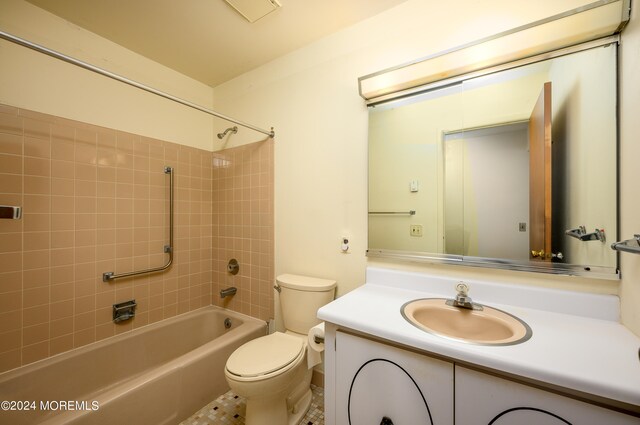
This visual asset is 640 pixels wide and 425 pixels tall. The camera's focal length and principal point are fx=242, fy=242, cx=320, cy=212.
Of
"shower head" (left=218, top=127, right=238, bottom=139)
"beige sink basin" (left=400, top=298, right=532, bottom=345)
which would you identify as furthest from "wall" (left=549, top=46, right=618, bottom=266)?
"shower head" (left=218, top=127, right=238, bottom=139)

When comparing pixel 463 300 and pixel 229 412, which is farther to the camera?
pixel 229 412

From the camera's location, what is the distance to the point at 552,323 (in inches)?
35.2

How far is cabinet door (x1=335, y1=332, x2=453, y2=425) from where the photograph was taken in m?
0.78

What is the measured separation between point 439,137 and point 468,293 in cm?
82

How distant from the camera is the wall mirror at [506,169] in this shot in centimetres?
95

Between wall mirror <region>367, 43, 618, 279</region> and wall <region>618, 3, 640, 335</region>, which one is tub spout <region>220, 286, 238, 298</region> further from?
wall <region>618, 3, 640, 335</region>

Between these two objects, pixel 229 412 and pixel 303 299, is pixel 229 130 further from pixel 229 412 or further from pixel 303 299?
pixel 229 412

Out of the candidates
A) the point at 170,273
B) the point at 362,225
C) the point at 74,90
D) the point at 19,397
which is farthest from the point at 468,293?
the point at 74,90

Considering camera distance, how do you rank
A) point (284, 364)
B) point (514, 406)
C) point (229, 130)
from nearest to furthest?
point (514, 406)
point (284, 364)
point (229, 130)

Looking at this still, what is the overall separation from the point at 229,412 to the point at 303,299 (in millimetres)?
798

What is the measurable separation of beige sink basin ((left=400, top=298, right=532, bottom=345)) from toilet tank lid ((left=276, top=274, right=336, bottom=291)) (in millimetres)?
549

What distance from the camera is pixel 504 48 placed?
1049 mm

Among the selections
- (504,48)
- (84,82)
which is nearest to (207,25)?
(84,82)

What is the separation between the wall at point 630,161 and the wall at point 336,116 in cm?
18
